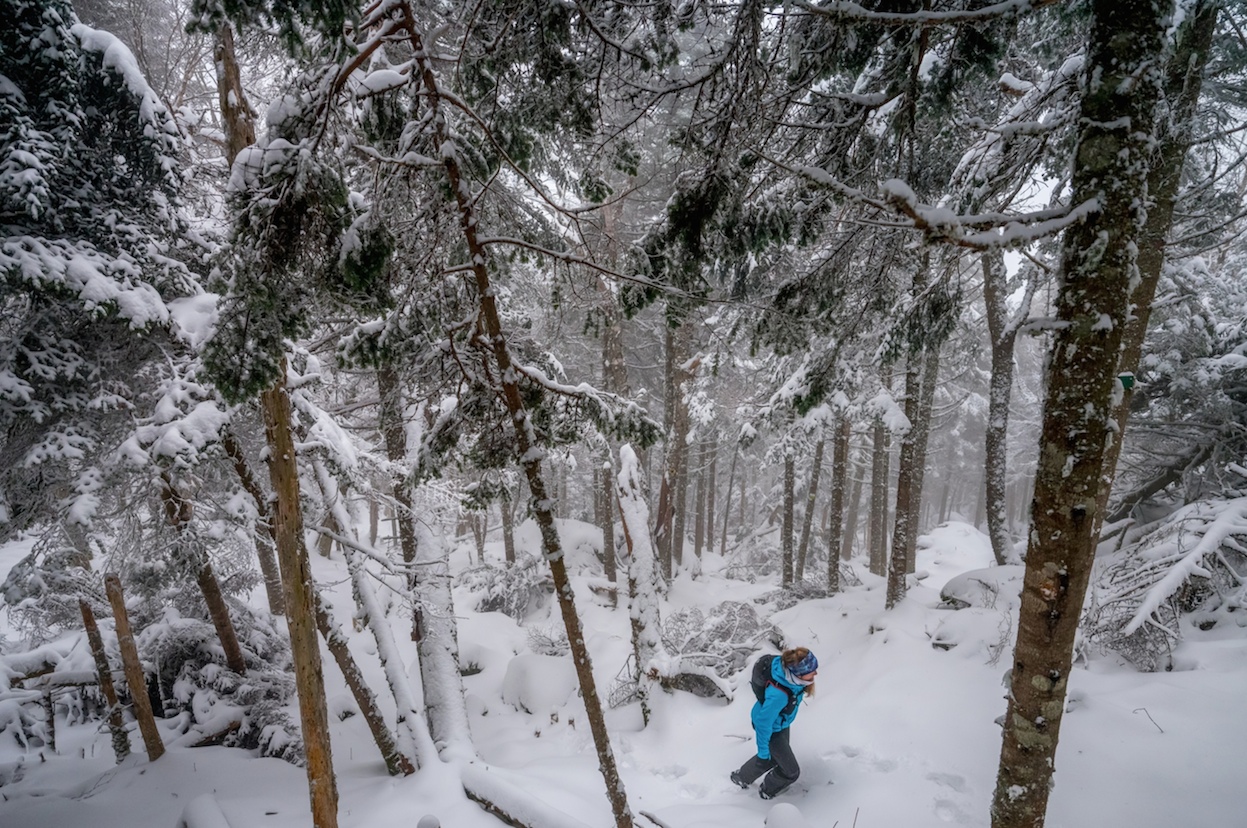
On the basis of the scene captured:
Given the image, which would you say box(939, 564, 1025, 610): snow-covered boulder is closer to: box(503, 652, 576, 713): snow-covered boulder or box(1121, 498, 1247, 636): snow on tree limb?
box(1121, 498, 1247, 636): snow on tree limb

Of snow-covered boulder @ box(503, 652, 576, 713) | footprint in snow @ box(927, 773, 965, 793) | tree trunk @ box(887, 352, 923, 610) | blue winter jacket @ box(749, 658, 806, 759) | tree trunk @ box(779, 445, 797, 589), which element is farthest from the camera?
tree trunk @ box(779, 445, 797, 589)

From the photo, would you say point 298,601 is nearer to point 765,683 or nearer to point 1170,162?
point 765,683

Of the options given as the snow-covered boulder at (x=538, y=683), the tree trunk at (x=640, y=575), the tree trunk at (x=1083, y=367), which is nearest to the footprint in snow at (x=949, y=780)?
the tree trunk at (x=1083, y=367)

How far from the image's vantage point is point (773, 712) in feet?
20.4

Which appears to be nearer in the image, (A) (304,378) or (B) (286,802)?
(A) (304,378)

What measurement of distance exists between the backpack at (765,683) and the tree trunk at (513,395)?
220cm

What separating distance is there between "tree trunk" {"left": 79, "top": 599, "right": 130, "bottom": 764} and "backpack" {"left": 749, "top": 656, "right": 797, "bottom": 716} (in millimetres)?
9541

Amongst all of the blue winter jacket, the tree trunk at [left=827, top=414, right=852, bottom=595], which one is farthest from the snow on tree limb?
the tree trunk at [left=827, top=414, right=852, bottom=595]

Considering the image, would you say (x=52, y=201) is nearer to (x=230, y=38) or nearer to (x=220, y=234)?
(x=220, y=234)

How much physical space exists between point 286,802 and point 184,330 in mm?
6083

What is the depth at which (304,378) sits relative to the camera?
6082 millimetres

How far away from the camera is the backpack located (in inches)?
247

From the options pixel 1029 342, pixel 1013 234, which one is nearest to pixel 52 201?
pixel 1013 234

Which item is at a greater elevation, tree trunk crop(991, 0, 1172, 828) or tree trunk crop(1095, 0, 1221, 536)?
tree trunk crop(1095, 0, 1221, 536)
